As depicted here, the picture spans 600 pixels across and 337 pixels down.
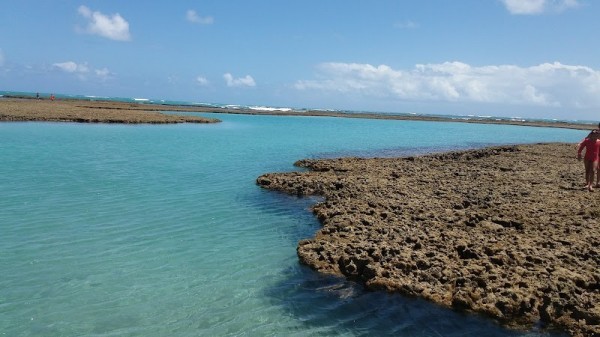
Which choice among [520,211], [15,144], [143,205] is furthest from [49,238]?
[15,144]

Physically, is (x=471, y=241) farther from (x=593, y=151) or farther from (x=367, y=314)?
(x=593, y=151)

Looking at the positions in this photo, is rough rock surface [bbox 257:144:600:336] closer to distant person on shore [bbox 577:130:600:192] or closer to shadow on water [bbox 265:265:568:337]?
shadow on water [bbox 265:265:568:337]

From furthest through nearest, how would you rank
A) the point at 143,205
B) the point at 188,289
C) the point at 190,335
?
1. the point at 143,205
2. the point at 188,289
3. the point at 190,335

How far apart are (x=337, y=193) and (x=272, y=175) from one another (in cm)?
524

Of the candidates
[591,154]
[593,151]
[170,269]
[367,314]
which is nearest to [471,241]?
[367,314]

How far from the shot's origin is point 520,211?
14602 millimetres

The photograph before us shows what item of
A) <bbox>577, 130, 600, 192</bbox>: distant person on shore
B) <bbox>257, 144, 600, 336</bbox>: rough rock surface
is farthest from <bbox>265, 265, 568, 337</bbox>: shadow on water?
<bbox>577, 130, 600, 192</bbox>: distant person on shore

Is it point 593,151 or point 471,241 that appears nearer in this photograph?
point 471,241

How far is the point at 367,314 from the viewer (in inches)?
338

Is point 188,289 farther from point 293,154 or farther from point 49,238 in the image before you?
point 293,154

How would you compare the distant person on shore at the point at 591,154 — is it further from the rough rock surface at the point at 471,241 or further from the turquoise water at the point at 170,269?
the turquoise water at the point at 170,269

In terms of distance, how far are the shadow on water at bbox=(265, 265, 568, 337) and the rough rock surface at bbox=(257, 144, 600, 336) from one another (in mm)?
284

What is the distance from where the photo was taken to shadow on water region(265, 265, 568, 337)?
7992 millimetres

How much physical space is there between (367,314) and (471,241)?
451 cm
